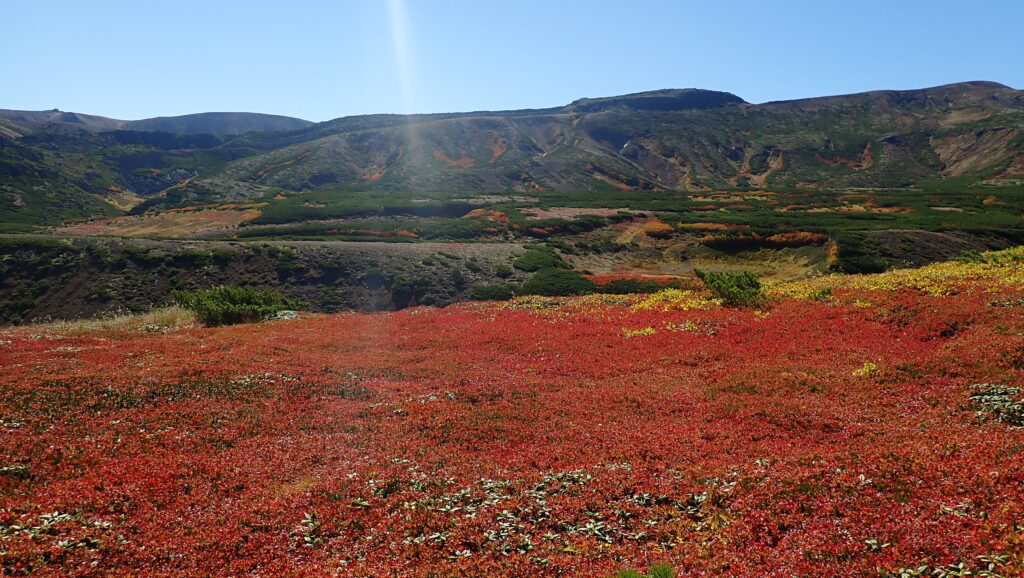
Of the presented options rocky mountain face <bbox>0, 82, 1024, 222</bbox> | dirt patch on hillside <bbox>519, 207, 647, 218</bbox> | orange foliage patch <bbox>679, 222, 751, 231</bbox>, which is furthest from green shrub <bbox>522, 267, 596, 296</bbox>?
rocky mountain face <bbox>0, 82, 1024, 222</bbox>

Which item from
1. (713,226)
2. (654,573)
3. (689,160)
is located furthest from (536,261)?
(689,160)

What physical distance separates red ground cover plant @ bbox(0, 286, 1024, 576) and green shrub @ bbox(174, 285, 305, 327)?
10.0 m

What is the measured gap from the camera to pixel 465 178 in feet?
474

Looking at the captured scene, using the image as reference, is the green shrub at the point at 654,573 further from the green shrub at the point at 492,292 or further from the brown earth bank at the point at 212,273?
the brown earth bank at the point at 212,273

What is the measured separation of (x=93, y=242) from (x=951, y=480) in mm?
61561

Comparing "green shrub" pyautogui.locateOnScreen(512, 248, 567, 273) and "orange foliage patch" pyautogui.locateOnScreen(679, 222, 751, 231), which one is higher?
"orange foliage patch" pyautogui.locateOnScreen(679, 222, 751, 231)

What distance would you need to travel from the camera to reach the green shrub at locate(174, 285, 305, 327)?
3064cm

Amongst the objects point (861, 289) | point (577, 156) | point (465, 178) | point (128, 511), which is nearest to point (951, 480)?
point (128, 511)

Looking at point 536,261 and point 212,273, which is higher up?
point 212,273

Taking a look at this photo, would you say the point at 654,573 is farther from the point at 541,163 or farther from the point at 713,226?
the point at 541,163

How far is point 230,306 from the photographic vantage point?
30906 mm

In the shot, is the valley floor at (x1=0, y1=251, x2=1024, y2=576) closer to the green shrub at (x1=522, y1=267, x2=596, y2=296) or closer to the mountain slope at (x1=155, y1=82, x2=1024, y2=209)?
the green shrub at (x1=522, y1=267, x2=596, y2=296)

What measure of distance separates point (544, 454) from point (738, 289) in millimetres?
19316

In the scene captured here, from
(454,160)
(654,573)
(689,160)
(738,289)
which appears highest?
(454,160)
